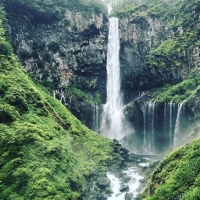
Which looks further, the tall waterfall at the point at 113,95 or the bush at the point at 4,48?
the tall waterfall at the point at 113,95

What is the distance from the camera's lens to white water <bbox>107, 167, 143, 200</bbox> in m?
27.1

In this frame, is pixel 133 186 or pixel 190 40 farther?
pixel 190 40

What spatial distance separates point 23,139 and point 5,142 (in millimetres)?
1380

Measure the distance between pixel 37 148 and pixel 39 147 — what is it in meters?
0.19

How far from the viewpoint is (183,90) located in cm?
3816

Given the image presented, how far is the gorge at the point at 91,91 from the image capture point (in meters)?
24.6

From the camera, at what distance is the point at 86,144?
1315 inches

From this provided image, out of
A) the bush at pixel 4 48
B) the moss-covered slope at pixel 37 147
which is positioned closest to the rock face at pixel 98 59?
the bush at pixel 4 48

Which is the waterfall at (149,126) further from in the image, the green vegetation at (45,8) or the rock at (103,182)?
the green vegetation at (45,8)

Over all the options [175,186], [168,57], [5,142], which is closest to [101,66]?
[168,57]

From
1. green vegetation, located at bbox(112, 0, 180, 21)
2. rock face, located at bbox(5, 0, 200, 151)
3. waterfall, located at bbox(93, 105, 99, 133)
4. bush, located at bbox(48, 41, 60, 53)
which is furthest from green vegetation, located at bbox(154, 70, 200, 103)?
bush, located at bbox(48, 41, 60, 53)

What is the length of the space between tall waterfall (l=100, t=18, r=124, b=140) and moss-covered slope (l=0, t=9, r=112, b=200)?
7.98 m

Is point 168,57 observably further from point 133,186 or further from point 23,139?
point 23,139

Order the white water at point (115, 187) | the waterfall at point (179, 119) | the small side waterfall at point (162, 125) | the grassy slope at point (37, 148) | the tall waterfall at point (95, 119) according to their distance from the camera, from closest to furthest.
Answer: the grassy slope at point (37, 148) → the white water at point (115, 187) → the waterfall at point (179, 119) → the small side waterfall at point (162, 125) → the tall waterfall at point (95, 119)
